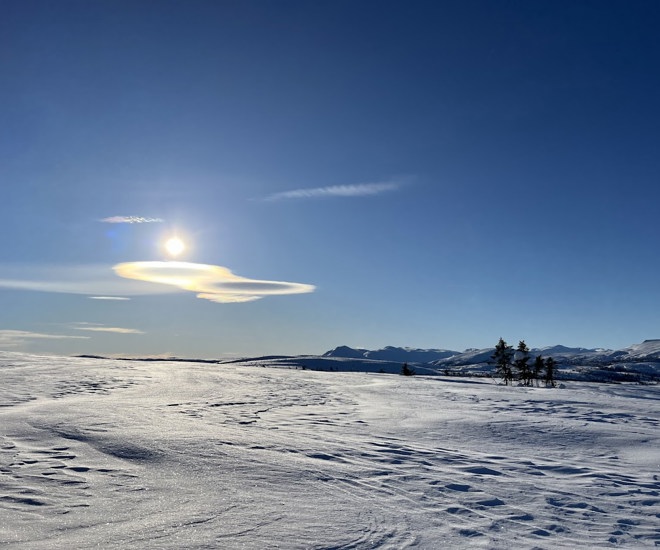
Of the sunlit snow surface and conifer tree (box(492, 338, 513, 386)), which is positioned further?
conifer tree (box(492, 338, 513, 386))

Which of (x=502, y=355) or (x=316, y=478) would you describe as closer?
(x=316, y=478)

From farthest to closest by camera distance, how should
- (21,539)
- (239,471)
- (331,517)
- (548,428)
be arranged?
(548,428), (239,471), (331,517), (21,539)

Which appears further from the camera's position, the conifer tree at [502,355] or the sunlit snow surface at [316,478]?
the conifer tree at [502,355]

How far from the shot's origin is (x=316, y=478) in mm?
7297

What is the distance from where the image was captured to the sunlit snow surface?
5227 mm

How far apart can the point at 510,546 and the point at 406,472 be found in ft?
9.45

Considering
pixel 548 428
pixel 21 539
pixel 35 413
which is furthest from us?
pixel 548 428

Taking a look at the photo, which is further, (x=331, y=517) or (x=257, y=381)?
(x=257, y=381)

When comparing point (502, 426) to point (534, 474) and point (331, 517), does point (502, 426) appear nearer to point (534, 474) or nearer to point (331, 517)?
point (534, 474)

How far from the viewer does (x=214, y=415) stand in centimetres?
1318

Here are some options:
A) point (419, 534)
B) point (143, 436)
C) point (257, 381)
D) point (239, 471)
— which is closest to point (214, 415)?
point (143, 436)

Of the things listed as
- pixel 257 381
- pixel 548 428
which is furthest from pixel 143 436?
pixel 257 381

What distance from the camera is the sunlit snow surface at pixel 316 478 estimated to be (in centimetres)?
523

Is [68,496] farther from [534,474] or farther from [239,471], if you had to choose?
[534,474]
